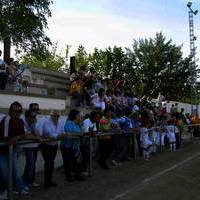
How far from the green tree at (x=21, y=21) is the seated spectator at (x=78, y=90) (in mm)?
3067

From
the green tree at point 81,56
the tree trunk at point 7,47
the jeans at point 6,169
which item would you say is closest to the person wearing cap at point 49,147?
the jeans at point 6,169

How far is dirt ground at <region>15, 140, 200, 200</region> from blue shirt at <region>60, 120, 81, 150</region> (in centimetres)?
87

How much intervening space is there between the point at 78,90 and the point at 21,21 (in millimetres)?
3711

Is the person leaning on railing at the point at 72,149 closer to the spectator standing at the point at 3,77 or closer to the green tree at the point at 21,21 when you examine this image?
the spectator standing at the point at 3,77

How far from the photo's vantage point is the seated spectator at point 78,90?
2178 centimetres

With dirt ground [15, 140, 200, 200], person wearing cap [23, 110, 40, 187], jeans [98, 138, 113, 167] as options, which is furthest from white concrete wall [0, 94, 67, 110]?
person wearing cap [23, 110, 40, 187]

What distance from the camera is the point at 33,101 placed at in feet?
60.0

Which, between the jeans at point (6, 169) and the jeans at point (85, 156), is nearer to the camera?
the jeans at point (6, 169)

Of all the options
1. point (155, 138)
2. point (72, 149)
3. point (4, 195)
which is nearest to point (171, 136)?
point (155, 138)

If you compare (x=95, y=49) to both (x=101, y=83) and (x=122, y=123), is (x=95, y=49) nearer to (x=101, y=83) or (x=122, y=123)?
(x=101, y=83)

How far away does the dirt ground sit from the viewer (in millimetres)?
11086

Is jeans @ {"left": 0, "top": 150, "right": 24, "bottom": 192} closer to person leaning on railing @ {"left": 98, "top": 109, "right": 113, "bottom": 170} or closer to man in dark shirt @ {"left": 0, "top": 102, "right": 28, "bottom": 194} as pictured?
man in dark shirt @ {"left": 0, "top": 102, "right": 28, "bottom": 194}

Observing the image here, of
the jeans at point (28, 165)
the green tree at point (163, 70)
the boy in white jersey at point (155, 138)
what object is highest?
the green tree at point (163, 70)

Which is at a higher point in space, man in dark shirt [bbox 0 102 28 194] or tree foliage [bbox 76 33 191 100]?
tree foliage [bbox 76 33 191 100]
